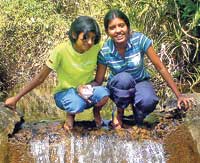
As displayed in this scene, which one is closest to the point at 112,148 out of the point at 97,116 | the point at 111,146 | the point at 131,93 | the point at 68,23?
the point at 111,146

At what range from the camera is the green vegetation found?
625 centimetres

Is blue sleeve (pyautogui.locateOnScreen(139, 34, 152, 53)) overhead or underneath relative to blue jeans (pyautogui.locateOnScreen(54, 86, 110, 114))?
overhead

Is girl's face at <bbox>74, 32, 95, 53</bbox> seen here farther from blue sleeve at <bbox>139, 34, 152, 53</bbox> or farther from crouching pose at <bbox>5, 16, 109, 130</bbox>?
blue sleeve at <bbox>139, 34, 152, 53</bbox>

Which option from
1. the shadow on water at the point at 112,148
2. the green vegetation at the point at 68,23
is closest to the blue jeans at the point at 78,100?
the shadow on water at the point at 112,148

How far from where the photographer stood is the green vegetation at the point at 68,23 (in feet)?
20.5

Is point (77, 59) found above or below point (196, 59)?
below

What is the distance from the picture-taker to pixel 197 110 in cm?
376

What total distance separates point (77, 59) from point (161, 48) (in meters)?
2.71

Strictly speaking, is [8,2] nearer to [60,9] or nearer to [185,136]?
[60,9]

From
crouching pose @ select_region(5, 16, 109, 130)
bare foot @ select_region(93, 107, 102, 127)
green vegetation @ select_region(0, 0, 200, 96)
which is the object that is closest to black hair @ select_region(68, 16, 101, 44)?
crouching pose @ select_region(5, 16, 109, 130)

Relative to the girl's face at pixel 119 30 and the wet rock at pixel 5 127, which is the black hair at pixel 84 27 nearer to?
the girl's face at pixel 119 30

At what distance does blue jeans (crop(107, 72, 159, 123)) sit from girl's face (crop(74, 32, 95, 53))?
0.99 feet

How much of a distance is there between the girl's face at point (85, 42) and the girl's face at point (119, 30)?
0.54 ft

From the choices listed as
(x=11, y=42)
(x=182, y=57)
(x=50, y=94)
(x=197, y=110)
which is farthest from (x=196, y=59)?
(x=11, y=42)
